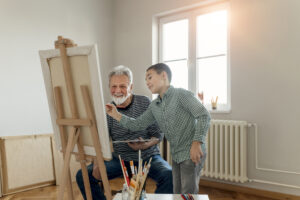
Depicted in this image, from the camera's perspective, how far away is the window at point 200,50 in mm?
2836

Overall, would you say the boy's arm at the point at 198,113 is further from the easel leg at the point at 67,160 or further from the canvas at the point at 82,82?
the easel leg at the point at 67,160

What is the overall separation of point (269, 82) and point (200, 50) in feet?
3.02

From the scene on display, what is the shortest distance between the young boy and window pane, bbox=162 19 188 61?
5.66ft

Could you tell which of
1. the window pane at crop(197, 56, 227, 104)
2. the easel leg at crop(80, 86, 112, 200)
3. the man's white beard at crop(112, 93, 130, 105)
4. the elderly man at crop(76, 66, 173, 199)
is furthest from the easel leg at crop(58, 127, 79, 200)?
the window pane at crop(197, 56, 227, 104)

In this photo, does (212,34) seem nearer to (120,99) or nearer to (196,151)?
(120,99)

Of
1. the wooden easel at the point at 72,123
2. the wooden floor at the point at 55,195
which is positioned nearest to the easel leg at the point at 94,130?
the wooden easel at the point at 72,123

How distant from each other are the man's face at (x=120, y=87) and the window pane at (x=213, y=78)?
140 cm

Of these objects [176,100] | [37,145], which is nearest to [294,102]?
[176,100]

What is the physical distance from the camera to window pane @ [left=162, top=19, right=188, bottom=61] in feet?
10.3

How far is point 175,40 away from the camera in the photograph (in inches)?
127

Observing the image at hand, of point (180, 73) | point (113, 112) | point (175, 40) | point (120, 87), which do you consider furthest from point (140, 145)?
point (175, 40)

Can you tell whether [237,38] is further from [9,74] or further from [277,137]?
[9,74]

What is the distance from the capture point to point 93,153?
1.29 meters

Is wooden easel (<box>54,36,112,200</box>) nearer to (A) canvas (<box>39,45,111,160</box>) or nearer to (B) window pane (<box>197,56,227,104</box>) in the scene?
(A) canvas (<box>39,45,111,160</box>)
